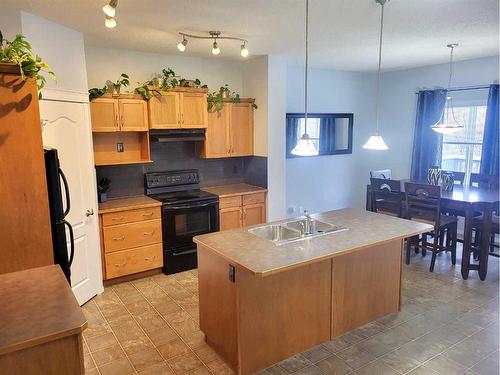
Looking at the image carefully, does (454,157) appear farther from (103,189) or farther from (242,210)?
(103,189)

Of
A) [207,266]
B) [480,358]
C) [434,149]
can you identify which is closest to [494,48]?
[434,149]

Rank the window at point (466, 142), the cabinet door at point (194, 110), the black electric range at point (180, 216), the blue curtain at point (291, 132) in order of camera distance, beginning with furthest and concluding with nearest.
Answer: the blue curtain at point (291, 132) < the window at point (466, 142) < the cabinet door at point (194, 110) < the black electric range at point (180, 216)

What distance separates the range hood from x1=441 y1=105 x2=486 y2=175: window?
3.82m

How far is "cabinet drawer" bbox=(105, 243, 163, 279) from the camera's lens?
4.04 meters

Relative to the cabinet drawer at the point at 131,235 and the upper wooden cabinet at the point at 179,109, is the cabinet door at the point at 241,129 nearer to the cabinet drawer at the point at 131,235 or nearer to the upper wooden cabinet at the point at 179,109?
the upper wooden cabinet at the point at 179,109

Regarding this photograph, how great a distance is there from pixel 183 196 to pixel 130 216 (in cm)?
72

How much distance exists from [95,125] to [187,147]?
1267 millimetres

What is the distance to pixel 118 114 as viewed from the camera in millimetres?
4098

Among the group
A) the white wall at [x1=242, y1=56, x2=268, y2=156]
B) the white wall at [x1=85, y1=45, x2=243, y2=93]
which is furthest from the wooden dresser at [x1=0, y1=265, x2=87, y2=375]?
the white wall at [x1=242, y1=56, x2=268, y2=156]

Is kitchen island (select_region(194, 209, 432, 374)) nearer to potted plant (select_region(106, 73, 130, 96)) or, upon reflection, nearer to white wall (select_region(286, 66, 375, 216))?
potted plant (select_region(106, 73, 130, 96))

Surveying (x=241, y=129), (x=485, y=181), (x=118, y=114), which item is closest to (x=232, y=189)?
(x=241, y=129)

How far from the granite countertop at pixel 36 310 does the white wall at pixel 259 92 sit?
3.31 m

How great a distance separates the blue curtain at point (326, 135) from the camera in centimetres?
624

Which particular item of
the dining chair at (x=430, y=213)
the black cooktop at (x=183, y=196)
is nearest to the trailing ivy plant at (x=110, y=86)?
the black cooktop at (x=183, y=196)
